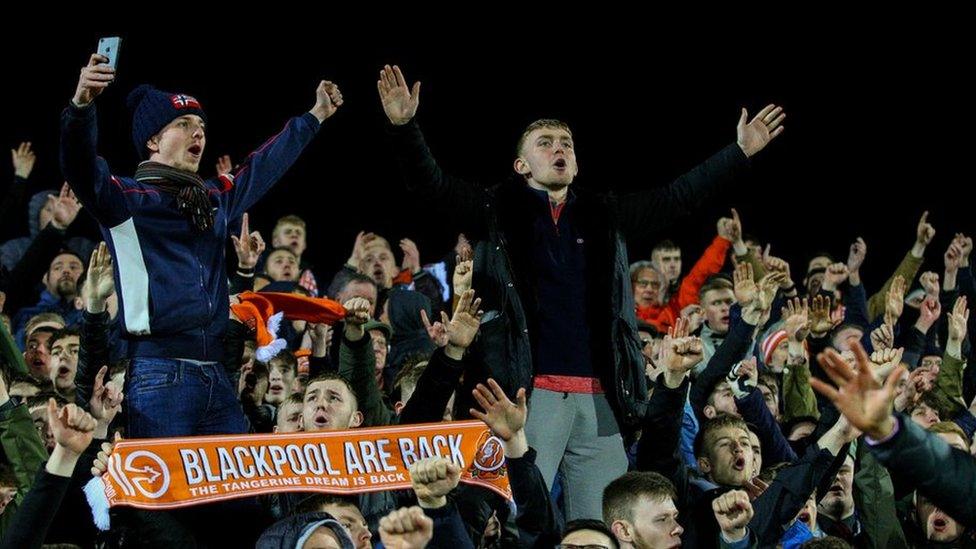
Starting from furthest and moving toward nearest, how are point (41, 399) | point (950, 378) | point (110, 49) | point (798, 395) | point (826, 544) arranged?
point (950, 378) → point (798, 395) → point (41, 399) → point (826, 544) → point (110, 49)

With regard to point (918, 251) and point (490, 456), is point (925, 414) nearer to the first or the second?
point (918, 251)

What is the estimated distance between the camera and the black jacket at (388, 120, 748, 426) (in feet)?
18.6

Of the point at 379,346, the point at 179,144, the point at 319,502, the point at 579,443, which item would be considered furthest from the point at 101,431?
the point at 379,346

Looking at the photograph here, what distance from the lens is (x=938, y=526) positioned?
6.71 metres

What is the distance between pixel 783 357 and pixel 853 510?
1.62 meters

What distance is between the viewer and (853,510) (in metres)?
7.01

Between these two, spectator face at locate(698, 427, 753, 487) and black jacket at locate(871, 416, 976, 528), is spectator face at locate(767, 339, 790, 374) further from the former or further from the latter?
black jacket at locate(871, 416, 976, 528)

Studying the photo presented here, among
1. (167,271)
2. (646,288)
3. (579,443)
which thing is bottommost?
(579,443)

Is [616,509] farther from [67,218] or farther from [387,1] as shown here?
[387,1]

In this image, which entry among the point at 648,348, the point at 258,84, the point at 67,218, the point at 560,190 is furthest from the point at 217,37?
the point at 560,190

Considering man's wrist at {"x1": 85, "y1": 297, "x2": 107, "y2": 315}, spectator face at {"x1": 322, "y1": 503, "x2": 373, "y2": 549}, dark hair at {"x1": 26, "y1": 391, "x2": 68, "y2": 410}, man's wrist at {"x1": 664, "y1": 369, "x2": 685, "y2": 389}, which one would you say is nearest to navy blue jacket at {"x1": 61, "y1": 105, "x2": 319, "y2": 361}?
man's wrist at {"x1": 85, "y1": 297, "x2": 107, "y2": 315}

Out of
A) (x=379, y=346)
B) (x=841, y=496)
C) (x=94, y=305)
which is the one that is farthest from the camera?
(x=379, y=346)

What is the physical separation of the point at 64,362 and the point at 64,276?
2361 mm

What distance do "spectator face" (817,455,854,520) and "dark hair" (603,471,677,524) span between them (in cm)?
166
